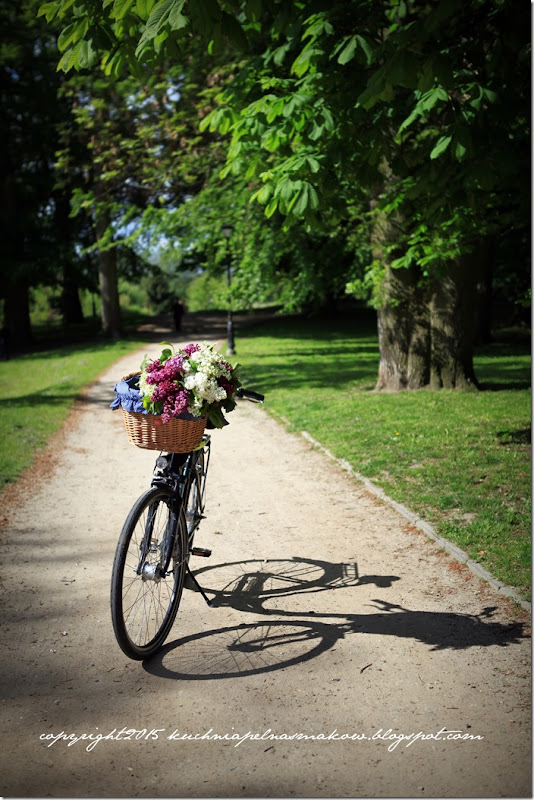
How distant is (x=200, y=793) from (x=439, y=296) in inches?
428

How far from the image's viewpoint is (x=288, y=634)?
409 centimetres

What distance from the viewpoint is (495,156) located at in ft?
16.5

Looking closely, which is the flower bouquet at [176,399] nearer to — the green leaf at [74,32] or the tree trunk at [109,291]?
the green leaf at [74,32]

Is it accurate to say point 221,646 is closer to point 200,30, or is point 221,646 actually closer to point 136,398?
point 136,398

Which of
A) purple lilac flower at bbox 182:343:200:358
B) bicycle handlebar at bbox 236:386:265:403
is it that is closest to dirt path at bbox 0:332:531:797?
bicycle handlebar at bbox 236:386:265:403

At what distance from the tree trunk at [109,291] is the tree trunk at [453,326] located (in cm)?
1858

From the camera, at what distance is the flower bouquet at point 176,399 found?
3.73m

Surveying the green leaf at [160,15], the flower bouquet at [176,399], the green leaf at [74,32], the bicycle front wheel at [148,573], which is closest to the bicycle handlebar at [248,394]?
the flower bouquet at [176,399]

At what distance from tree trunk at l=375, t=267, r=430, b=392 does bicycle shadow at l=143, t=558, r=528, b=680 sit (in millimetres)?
8437

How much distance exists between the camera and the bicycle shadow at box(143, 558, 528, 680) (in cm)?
375

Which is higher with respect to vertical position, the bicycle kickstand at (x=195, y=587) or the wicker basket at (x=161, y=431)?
the wicker basket at (x=161, y=431)

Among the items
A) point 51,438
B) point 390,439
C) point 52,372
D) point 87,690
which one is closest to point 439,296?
point 390,439

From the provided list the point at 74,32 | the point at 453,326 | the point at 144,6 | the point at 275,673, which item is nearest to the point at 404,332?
the point at 453,326

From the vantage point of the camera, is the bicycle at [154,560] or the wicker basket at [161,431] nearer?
the bicycle at [154,560]
